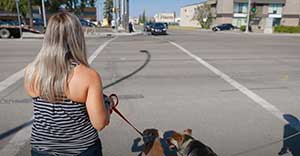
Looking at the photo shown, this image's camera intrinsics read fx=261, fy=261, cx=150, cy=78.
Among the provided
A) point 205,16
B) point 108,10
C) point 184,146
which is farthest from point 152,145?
point 108,10

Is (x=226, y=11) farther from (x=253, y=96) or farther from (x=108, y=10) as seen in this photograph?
(x=253, y=96)

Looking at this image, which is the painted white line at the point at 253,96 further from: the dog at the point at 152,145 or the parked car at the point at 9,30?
the parked car at the point at 9,30

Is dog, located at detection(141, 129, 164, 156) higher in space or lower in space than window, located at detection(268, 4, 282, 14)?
lower

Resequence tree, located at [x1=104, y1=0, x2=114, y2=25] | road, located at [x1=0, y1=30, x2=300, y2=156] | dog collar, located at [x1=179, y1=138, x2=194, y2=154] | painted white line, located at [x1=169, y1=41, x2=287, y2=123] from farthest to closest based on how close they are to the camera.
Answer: tree, located at [x1=104, y1=0, x2=114, y2=25] → painted white line, located at [x1=169, y1=41, x2=287, y2=123] → road, located at [x1=0, y1=30, x2=300, y2=156] → dog collar, located at [x1=179, y1=138, x2=194, y2=154]

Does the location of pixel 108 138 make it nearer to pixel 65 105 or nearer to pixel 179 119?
pixel 179 119

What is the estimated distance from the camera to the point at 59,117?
1.64 metres

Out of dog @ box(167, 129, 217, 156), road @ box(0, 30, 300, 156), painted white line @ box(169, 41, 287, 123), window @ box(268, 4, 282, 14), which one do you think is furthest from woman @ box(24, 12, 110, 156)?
window @ box(268, 4, 282, 14)

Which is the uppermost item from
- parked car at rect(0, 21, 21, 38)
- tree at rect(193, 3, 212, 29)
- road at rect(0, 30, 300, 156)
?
tree at rect(193, 3, 212, 29)

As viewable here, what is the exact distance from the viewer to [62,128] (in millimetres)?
1680

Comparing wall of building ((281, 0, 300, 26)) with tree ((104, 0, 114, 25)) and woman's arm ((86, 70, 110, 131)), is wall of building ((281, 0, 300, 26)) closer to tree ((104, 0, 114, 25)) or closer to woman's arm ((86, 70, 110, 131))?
tree ((104, 0, 114, 25))

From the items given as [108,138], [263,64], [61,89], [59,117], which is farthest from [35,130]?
[263,64]

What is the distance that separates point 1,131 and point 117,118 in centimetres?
179

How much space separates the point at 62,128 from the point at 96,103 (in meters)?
0.30

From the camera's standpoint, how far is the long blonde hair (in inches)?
61.2
